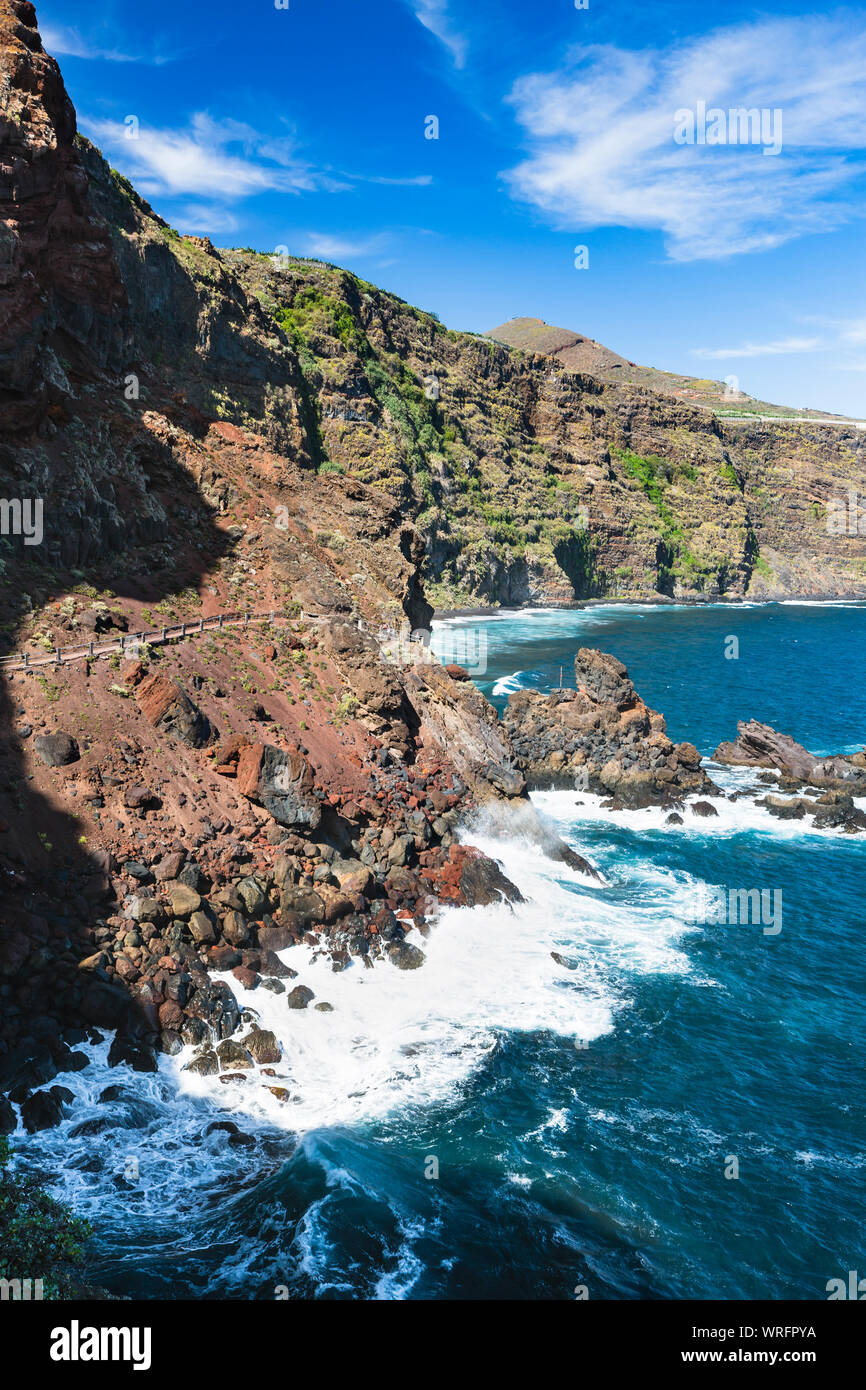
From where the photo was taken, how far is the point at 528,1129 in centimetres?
2489

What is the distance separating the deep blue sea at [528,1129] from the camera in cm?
2008

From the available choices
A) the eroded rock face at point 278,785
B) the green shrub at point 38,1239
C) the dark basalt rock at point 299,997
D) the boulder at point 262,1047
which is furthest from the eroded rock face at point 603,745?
the green shrub at point 38,1239

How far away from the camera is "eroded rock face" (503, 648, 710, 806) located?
59.4 meters

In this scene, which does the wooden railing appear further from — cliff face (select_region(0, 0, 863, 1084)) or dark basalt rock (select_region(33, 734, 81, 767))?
dark basalt rock (select_region(33, 734, 81, 767))

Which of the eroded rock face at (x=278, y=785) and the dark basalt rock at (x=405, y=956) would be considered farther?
the eroded rock face at (x=278, y=785)

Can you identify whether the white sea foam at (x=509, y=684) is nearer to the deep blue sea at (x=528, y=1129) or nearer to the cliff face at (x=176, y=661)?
the cliff face at (x=176, y=661)

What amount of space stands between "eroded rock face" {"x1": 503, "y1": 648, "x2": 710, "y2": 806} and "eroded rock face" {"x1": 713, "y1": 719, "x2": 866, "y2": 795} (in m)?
6.16

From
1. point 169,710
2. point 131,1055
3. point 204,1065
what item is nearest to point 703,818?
point 169,710

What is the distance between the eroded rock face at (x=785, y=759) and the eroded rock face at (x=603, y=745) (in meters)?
6.16

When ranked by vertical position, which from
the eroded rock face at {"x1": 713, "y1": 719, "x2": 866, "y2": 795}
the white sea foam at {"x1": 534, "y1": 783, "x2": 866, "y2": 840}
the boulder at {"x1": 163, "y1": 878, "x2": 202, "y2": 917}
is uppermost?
the eroded rock face at {"x1": 713, "y1": 719, "x2": 866, "y2": 795}

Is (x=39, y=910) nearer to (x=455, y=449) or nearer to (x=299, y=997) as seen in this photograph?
(x=299, y=997)

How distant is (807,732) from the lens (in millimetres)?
76750

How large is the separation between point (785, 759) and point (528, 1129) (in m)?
47.1

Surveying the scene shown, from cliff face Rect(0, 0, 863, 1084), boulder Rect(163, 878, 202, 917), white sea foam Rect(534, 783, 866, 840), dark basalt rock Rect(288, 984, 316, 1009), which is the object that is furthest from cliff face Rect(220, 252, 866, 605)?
dark basalt rock Rect(288, 984, 316, 1009)
